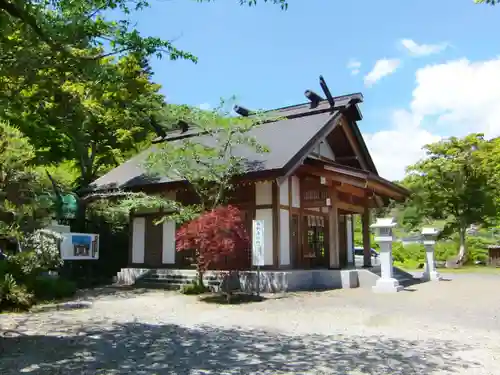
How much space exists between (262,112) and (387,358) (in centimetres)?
920

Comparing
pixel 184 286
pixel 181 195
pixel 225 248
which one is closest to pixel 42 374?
pixel 225 248

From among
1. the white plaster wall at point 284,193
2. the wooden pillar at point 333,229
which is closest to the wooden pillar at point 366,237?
the wooden pillar at point 333,229

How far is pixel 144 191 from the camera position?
625 inches

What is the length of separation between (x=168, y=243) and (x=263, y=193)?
411cm

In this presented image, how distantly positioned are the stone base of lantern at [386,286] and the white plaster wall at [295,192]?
3.63m

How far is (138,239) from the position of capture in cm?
1656

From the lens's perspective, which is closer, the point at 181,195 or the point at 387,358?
the point at 387,358

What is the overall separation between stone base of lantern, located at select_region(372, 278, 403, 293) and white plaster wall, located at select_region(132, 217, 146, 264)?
27.7ft

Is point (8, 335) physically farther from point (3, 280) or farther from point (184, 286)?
point (184, 286)

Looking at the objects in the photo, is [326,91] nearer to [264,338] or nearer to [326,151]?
[326,151]

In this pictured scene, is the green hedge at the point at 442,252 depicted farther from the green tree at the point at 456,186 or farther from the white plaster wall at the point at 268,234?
the white plaster wall at the point at 268,234

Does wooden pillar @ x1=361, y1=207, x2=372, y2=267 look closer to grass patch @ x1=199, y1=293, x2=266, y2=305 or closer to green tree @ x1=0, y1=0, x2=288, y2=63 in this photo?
grass patch @ x1=199, y1=293, x2=266, y2=305

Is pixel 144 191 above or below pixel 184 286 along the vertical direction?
above

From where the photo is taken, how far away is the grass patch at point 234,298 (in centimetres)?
1112
